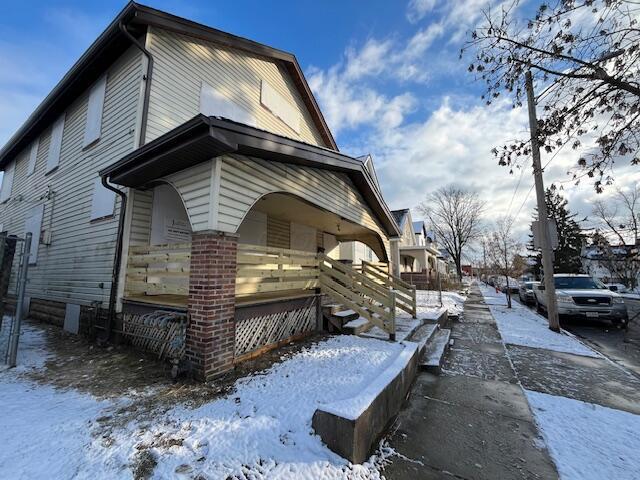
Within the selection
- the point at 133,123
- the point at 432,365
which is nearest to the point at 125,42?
the point at 133,123

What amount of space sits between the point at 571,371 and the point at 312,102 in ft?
39.5

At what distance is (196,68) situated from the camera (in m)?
7.50

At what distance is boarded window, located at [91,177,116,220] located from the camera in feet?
20.7

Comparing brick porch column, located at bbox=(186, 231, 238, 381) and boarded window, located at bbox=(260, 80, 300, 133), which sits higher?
boarded window, located at bbox=(260, 80, 300, 133)

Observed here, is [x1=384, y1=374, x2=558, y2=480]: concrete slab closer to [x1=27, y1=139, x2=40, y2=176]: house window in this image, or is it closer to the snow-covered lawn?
the snow-covered lawn

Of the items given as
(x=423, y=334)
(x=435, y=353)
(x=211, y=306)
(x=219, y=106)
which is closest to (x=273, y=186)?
(x=211, y=306)

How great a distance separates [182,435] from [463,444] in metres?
2.97

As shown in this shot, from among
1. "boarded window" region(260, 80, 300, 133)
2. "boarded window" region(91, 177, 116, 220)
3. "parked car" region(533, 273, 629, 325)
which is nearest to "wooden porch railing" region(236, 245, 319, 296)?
"boarded window" region(91, 177, 116, 220)

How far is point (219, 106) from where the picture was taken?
8062 millimetres

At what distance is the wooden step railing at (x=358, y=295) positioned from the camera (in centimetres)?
611

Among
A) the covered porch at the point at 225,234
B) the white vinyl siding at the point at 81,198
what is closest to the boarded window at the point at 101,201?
the white vinyl siding at the point at 81,198

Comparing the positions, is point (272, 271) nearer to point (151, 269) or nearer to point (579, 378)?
point (151, 269)

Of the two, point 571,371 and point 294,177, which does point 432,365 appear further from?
point 294,177

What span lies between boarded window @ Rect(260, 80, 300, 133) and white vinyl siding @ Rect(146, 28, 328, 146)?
0.16 metres
